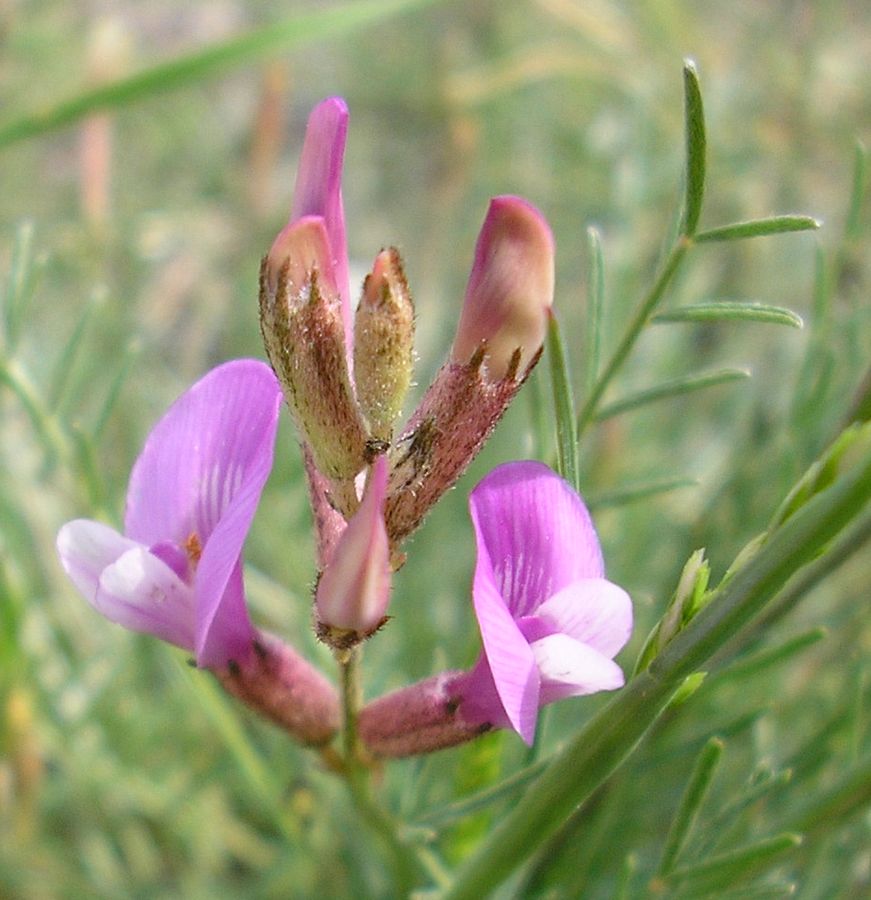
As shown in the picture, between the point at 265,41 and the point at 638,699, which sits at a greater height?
the point at 265,41

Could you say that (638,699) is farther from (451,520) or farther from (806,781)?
(451,520)

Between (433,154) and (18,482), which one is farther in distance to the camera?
(433,154)

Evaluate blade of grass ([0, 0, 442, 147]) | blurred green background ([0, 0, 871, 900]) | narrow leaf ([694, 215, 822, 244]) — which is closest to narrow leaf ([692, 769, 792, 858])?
blurred green background ([0, 0, 871, 900])

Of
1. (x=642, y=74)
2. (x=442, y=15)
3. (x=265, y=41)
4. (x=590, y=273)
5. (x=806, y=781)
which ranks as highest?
(x=442, y=15)

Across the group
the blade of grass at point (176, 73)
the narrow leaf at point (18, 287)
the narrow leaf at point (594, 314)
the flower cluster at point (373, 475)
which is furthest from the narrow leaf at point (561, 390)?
the blade of grass at point (176, 73)

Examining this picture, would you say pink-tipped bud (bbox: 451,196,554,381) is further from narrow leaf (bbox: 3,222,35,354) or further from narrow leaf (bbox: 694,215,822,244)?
narrow leaf (bbox: 3,222,35,354)

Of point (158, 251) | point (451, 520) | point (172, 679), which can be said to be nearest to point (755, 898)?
point (172, 679)

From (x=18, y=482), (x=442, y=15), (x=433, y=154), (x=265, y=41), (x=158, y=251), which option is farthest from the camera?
(x=442, y=15)

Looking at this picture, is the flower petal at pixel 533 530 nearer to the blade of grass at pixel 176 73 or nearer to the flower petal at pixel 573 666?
the flower petal at pixel 573 666
